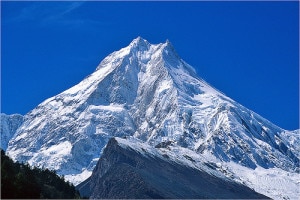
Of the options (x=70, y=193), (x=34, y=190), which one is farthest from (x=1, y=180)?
(x=70, y=193)

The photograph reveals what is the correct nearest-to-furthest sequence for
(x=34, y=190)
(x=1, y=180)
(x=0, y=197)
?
(x=0, y=197) → (x=1, y=180) → (x=34, y=190)

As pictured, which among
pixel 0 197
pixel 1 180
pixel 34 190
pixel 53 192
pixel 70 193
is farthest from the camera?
pixel 70 193

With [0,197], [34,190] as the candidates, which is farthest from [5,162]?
[0,197]

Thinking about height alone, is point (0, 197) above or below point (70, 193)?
below

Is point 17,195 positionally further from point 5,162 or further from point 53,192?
point 53,192

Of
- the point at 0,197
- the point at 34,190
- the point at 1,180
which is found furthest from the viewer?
the point at 34,190

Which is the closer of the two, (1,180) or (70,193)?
(1,180)

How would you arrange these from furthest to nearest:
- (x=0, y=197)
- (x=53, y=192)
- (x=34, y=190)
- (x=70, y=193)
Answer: (x=70, y=193) < (x=53, y=192) < (x=34, y=190) < (x=0, y=197)

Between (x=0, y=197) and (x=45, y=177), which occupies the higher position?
(x=45, y=177)

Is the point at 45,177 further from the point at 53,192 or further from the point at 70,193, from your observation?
the point at 53,192
